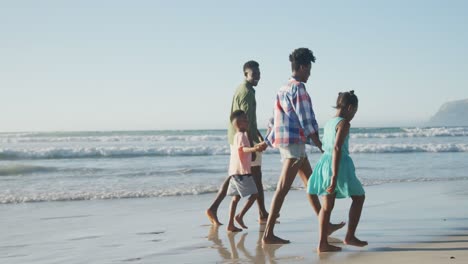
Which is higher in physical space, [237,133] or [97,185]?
[237,133]

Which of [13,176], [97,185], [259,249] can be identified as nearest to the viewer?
[259,249]

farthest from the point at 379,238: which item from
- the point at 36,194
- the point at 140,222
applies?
the point at 36,194

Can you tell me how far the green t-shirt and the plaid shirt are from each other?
131cm

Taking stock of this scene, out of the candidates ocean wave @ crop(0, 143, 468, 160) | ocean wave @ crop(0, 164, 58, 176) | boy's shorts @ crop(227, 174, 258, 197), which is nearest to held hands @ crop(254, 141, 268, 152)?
boy's shorts @ crop(227, 174, 258, 197)

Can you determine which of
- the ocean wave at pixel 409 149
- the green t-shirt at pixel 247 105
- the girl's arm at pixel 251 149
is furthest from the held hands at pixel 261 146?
the ocean wave at pixel 409 149

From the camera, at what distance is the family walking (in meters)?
5.06

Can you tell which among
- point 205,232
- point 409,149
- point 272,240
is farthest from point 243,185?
point 409,149

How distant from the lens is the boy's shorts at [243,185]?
6.61m

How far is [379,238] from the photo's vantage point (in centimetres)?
585

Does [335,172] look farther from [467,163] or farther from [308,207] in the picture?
[467,163]

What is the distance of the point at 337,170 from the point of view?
4.94m

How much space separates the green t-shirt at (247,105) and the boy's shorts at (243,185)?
0.47m

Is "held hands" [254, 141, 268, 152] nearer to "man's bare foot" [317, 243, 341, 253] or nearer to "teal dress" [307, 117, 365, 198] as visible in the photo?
"teal dress" [307, 117, 365, 198]

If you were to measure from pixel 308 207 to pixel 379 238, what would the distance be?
259 cm
